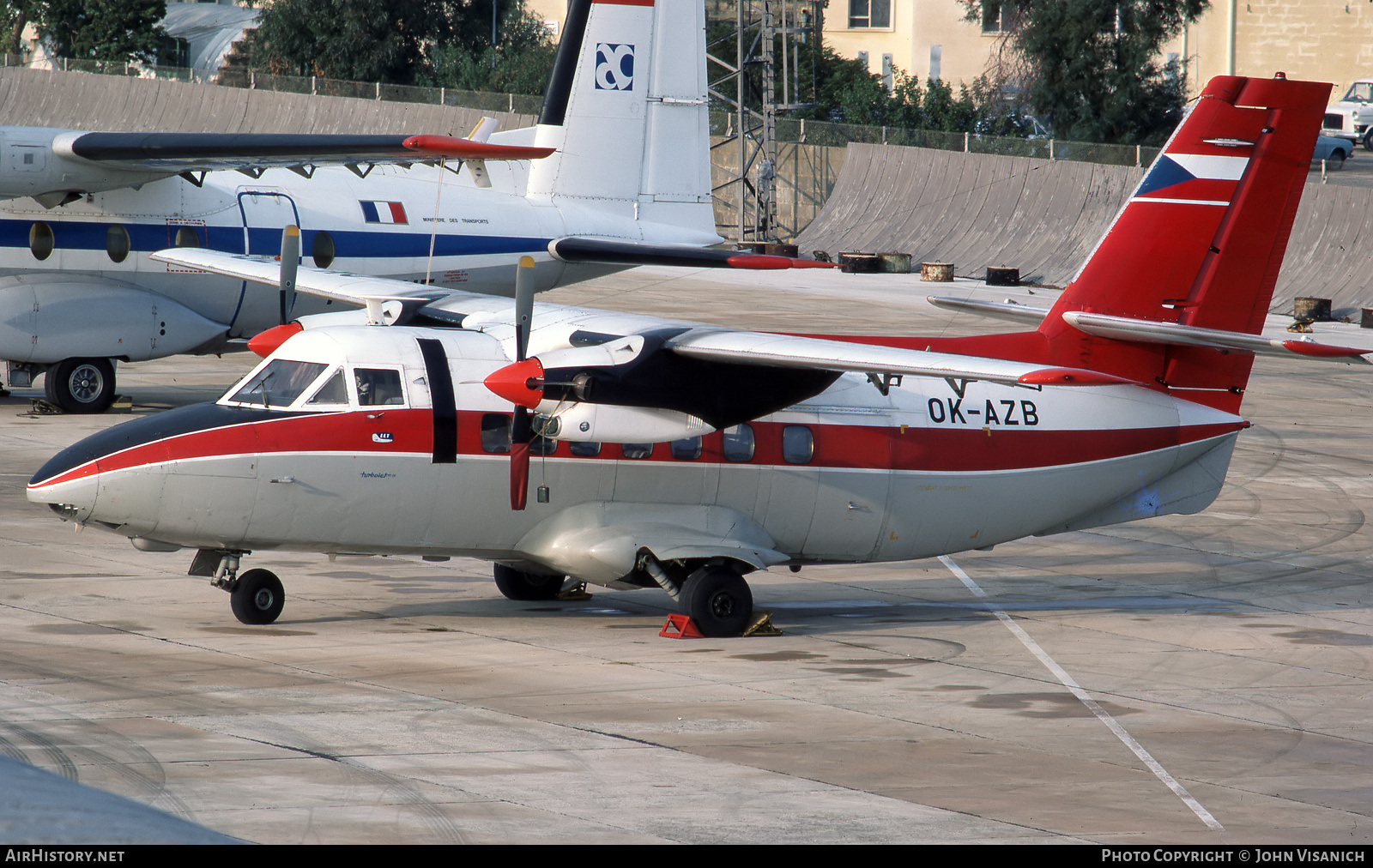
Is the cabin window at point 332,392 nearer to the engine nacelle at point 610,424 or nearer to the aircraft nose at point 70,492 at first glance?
the engine nacelle at point 610,424

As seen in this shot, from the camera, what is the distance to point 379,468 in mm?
13523

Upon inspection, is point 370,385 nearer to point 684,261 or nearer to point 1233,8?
point 684,261

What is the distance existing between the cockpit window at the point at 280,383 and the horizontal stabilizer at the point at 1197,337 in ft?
25.0

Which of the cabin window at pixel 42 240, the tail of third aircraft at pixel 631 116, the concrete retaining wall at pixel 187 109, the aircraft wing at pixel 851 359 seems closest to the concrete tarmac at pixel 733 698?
the aircraft wing at pixel 851 359

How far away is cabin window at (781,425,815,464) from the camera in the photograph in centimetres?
1478

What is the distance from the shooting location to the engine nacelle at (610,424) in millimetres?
13156

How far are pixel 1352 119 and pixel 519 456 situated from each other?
208 ft

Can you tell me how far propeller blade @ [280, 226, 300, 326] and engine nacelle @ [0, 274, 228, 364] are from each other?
9.38 meters

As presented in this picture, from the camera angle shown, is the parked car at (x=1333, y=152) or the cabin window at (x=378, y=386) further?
the parked car at (x=1333, y=152)

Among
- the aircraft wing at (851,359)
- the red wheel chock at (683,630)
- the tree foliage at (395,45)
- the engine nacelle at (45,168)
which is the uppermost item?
the tree foliage at (395,45)

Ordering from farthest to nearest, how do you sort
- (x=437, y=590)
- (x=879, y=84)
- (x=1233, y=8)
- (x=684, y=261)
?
(x=1233, y=8) < (x=879, y=84) < (x=684, y=261) < (x=437, y=590)

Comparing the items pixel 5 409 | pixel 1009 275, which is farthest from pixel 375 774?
pixel 1009 275

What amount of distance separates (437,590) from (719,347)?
4.66m

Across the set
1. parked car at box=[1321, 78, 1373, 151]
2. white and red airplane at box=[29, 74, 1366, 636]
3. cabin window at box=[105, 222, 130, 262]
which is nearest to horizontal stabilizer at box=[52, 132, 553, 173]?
cabin window at box=[105, 222, 130, 262]
